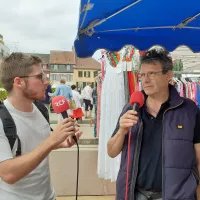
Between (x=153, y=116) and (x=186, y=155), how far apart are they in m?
0.35

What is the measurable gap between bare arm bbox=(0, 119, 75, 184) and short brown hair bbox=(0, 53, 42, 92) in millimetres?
423

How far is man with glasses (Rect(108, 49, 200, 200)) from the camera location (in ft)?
5.91

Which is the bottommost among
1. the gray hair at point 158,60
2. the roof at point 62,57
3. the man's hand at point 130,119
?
the man's hand at point 130,119

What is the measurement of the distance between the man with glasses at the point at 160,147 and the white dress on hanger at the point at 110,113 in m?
2.08

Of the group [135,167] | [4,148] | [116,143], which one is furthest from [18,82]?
[135,167]

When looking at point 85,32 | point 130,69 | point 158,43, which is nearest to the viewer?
point 85,32

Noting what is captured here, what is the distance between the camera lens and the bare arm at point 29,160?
137 cm

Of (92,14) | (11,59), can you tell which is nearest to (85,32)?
(92,14)

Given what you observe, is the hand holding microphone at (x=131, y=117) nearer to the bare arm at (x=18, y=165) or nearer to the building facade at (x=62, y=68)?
the bare arm at (x=18, y=165)

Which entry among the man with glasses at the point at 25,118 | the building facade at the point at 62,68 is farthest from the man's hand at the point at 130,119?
the building facade at the point at 62,68

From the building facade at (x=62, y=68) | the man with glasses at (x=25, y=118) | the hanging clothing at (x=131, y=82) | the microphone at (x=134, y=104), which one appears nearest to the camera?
the man with glasses at (x=25, y=118)

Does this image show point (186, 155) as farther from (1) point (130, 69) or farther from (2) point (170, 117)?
(1) point (130, 69)

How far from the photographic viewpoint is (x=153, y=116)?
2.00m

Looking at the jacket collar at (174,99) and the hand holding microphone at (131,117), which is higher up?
the jacket collar at (174,99)
